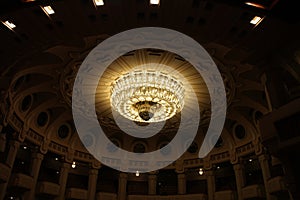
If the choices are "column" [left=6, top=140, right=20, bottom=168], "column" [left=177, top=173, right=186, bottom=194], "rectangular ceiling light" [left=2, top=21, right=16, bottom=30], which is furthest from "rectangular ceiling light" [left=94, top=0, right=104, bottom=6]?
"column" [left=177, top=173, right=186, bottom=194]

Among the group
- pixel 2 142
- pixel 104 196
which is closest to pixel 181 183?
pixel 104 196

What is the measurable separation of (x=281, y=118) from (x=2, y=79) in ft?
28.4

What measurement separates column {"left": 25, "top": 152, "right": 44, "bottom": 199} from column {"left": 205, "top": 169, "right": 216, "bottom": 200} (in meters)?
10.5

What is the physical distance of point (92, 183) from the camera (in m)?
16.8

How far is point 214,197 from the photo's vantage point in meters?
16.0

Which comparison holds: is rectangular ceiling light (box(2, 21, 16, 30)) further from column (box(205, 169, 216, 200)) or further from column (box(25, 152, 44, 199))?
column (box(205, 169, 216, 200))

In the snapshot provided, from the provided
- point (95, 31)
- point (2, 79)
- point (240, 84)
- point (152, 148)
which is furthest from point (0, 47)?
point (152, 148)

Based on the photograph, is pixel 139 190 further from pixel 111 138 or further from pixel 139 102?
pixel 139 102

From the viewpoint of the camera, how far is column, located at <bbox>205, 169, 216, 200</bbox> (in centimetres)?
1625

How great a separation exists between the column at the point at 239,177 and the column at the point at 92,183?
8959 millimetres

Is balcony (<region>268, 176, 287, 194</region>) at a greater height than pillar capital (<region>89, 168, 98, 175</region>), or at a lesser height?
lesser

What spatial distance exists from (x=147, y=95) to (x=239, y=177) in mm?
8588

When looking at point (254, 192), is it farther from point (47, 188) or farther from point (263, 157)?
point (47, 188)

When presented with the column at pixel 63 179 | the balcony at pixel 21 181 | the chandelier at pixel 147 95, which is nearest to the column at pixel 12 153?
the balcony at pixel 21 181
